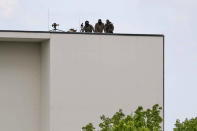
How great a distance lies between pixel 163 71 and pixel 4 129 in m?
4.97

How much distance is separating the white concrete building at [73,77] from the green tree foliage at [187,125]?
452 centimetres

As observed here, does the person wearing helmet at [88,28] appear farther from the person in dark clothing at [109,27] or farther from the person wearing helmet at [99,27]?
the person in dark clothing at [109,27]

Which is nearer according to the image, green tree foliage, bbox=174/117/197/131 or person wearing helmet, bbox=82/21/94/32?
green tree foliage, bbox=174/117/197/131

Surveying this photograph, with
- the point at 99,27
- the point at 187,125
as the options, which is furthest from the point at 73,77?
the point at 187,125

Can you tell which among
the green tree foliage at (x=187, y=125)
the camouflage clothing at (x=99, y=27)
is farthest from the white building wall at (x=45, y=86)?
the green tree foliage at (x=187, y=125)

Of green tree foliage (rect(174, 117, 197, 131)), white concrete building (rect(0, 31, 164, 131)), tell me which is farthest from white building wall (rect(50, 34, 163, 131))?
green tree foliage (rect(174, 117, 197, 131))

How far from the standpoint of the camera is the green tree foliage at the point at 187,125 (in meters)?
16.2

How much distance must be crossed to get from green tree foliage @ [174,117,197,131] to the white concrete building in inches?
178

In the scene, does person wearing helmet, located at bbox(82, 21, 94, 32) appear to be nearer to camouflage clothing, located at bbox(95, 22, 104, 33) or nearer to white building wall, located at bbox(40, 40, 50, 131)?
camouflage clothing, located at bbox(95, 22, 104, 33)

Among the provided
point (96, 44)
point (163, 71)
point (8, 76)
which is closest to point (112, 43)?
point (96, 44)

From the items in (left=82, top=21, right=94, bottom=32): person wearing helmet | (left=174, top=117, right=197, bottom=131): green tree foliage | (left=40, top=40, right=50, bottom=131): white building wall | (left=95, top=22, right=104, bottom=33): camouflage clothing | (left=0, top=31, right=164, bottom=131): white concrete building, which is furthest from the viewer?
(left=95, top=22, right=104, bottom=33): camouflage clothing

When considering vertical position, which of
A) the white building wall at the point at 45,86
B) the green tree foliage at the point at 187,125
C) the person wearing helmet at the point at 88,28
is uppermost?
the person wearing helmet at the point at 88,28

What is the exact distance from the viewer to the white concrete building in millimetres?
20453

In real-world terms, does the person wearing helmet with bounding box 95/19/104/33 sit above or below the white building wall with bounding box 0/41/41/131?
above
